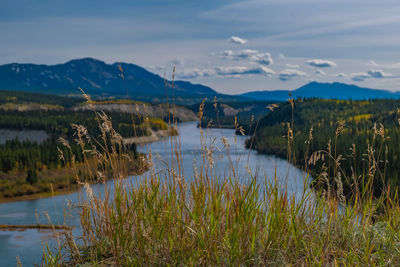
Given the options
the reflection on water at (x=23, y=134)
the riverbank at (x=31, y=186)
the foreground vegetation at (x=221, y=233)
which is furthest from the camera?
the reflection on water at (x=23, y=134)

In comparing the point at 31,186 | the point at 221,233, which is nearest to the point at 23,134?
the point at 31,186

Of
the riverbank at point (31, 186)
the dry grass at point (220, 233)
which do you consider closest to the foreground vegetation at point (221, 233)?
the dry grass at point (220, 233)

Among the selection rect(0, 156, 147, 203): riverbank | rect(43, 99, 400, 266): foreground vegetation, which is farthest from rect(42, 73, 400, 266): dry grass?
rect(0, 156, 147, 203): riverbank

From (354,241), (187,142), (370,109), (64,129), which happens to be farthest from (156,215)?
(370,109)

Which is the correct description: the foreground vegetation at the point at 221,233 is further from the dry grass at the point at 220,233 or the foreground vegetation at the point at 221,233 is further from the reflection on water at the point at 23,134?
the reflection on water at the point at 23,134

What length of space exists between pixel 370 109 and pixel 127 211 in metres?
158

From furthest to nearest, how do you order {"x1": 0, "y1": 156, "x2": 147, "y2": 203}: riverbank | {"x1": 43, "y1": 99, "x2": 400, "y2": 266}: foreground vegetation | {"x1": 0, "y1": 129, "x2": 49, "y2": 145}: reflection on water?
{"x1": 0, "y1": 129, "x2": 49, "y2": 145}: reflection on water < {"x1": 0, "y1": 156, "x2": 147, "y2": 203}: riverbank < {"x1": 43, "y1": 99, "x2": 400, "y2": 266}: foreground vegetation

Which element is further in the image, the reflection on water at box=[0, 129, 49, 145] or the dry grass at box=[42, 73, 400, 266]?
the reflection on water at box=[0, 129, 49, 145]

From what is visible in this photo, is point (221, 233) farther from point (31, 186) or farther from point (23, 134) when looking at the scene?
point (23, 134)

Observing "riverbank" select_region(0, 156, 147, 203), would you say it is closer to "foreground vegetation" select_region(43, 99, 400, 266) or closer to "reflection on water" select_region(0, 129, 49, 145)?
"foreground vegetation" select_region(43, 99, 400, 266)

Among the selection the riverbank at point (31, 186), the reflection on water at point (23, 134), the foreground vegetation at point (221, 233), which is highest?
the foreground vegetation at point (221, 233)

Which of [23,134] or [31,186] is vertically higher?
[23,134]

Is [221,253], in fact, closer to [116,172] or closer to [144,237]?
[144,237]

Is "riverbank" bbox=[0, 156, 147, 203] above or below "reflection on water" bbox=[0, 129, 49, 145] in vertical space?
below
